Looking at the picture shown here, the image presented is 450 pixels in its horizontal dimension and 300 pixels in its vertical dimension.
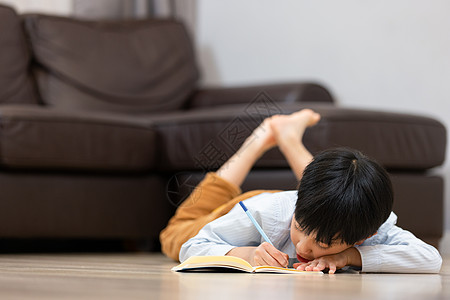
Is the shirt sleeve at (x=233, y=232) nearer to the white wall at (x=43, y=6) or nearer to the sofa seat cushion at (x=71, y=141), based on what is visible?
the sofa seat cushion at (x=71, y=141)

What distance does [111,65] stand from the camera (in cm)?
264

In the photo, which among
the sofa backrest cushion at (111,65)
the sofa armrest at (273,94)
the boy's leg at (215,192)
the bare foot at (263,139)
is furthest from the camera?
the sofa backrest cushion at (111,65)

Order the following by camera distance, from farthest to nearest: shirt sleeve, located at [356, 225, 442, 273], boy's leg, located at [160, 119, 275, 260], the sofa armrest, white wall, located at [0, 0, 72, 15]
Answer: white wall, located at [0, 0, 72, 15] → the sofa armrest → boy's leg, located at [160, 119, 275, 260] → shirt sleeve, located at [356, 225, 442, 273]

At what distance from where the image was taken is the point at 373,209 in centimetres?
114

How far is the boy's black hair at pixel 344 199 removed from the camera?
1120mm

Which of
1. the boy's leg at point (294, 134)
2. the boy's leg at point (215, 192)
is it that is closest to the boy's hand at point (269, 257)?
the boy's leg at point (215, 192)

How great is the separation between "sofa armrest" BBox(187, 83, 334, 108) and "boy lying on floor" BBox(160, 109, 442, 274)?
0.91 meters

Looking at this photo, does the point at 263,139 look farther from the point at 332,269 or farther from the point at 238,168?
the point at 332,269

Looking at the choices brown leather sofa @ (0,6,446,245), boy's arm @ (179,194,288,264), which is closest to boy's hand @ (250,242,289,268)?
boy's arm @ (179,194,288,264)

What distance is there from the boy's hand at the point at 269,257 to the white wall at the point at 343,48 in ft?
5.28

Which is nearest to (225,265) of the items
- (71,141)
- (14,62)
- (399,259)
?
(399,259)

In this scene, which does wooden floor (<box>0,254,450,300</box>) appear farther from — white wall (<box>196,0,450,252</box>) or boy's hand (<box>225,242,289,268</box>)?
white wall (<box>196,0,450,252</box>)

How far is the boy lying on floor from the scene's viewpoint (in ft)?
3.70

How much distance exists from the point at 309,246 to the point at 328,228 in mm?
81
